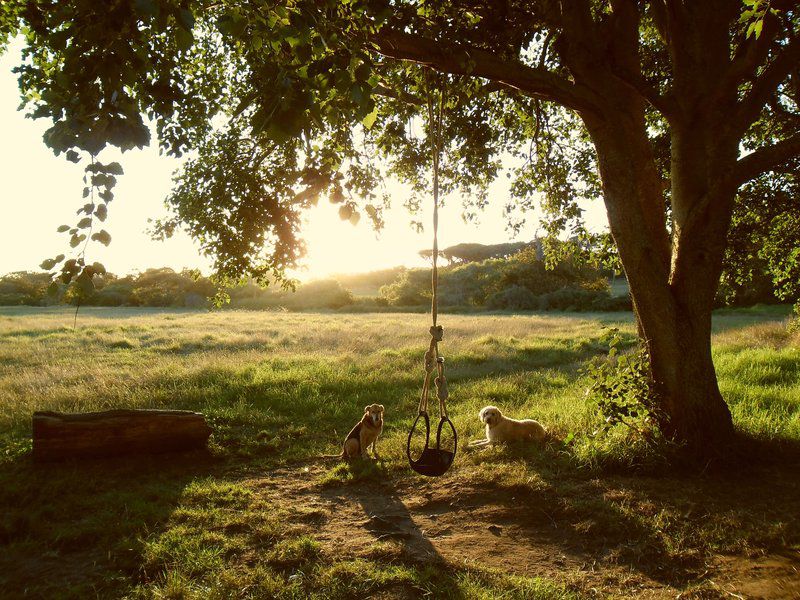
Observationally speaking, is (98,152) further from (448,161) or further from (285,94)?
(448,161)

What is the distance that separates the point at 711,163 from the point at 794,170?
3.43m

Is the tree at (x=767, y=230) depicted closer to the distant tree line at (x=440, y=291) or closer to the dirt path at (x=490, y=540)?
the dirt path at (x=490, y=540)

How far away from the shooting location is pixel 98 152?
2.52 metres

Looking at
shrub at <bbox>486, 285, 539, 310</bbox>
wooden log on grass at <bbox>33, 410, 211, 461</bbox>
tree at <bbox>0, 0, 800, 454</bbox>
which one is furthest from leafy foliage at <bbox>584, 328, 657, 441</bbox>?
shrub at <bbox>486, 285, 539, 310</bbox>

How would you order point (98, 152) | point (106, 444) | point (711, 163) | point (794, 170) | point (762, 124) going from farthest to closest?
Result: 1. point (762, 124)
2. point (794, 170)
3. point (106, 444)
4. point (711, 163)
5. point (98, 152)

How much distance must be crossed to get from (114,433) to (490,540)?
17.7 feet

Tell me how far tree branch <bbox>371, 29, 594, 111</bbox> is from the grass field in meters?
4.43

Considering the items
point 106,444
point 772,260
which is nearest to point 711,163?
point 772,260

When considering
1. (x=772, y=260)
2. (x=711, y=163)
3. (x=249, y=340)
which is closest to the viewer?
(x=711, y=163)

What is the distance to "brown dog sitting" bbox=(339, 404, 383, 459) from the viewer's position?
7.47 metres

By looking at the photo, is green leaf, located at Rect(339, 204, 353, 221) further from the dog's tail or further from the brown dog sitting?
the dog's tail

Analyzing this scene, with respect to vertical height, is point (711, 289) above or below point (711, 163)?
below

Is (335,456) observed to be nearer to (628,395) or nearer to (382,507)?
(382,507)

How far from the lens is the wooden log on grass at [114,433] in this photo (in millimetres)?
7039
